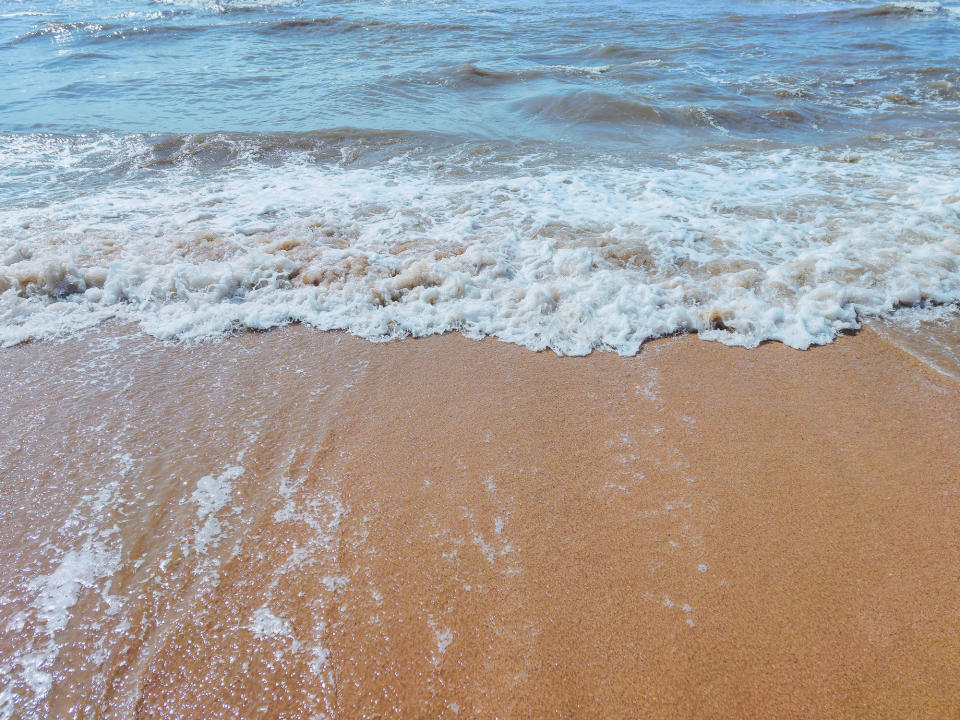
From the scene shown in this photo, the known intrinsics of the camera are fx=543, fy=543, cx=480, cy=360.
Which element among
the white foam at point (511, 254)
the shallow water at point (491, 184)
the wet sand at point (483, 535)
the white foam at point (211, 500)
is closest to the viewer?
the wet sand at point (483, 535)

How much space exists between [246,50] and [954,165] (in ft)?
46.9

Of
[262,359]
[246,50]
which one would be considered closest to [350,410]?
[262,359]

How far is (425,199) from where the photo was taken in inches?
238

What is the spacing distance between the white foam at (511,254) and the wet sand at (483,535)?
432 mm

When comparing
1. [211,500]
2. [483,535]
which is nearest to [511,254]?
[483,535]

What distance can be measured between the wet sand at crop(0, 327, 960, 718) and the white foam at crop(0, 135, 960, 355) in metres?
0.43

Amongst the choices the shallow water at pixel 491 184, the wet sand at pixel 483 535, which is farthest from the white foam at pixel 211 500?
the shallow water at pixel 491 184

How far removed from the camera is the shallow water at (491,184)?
4109 mm

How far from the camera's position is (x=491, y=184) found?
6379mm

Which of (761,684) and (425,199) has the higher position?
(425,199)

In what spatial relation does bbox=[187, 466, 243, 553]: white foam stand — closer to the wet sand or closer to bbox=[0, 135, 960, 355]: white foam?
the wet sand

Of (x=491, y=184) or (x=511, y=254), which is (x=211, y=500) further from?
(x=491, y=184)

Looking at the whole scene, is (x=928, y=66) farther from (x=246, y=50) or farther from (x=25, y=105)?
(x=25, y=105)

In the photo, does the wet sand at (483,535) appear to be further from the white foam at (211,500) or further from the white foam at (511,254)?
the white foam at (511,254)
